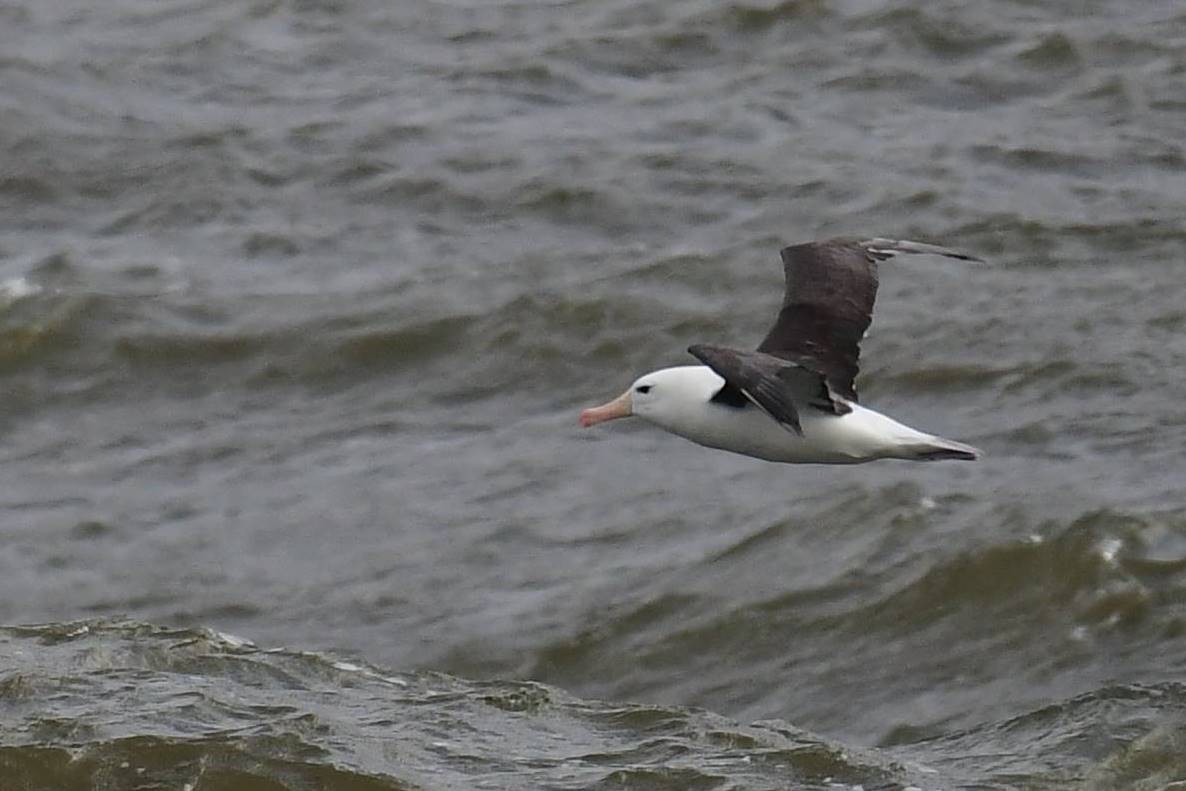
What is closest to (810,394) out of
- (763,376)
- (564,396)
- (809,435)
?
(809,435)

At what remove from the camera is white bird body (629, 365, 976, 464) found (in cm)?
870

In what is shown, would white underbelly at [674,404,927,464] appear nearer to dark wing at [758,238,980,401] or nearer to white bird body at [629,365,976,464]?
white bird body at [629,365,976,464]

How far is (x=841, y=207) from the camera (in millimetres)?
15188

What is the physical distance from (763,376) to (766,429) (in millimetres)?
983

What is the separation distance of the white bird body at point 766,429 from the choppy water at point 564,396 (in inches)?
41.4

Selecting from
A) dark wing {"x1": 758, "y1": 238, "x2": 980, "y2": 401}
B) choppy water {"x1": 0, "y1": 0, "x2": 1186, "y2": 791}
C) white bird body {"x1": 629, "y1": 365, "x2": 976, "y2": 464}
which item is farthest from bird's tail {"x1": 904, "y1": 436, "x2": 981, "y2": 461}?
choppy water {"x1": 0, "y1": 0, "x2": 1186, "y2": 791}

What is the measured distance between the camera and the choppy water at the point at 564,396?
28.3 ft

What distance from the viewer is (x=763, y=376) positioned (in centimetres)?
791

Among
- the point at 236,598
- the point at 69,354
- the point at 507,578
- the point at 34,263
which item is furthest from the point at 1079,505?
the point at 34,263

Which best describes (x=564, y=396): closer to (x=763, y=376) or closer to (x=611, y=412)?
(x=611, y=412)

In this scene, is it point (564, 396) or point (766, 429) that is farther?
point (564, 396)

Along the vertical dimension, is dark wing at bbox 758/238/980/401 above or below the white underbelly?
above

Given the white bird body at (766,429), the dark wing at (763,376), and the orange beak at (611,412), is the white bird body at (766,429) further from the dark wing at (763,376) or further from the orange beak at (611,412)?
the dark wing at (763,376)

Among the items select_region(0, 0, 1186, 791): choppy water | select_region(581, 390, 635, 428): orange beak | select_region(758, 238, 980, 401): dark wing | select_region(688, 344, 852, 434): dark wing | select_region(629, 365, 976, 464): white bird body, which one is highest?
select_region(688, 344, 852, 434): dark wing
